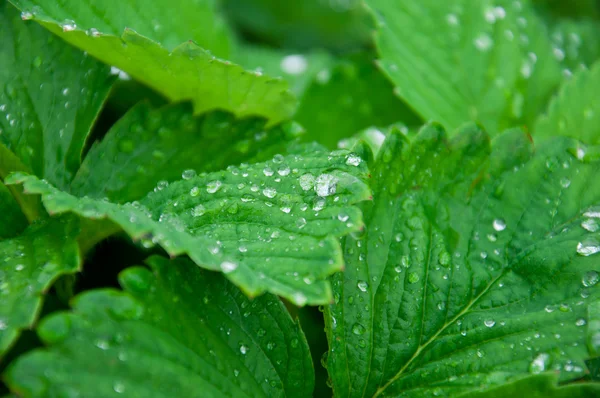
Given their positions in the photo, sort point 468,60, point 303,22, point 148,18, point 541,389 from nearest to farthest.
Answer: point 541,389 → point 148,18 → point 468,60 → point 303,22

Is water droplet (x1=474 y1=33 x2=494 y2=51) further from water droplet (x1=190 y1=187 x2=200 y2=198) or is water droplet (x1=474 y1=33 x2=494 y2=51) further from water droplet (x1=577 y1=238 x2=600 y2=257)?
water droplet (x1=190 y1=187 x2=200 y2=198)

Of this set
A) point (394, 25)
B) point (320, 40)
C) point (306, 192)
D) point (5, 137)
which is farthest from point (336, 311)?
point (320, 40)

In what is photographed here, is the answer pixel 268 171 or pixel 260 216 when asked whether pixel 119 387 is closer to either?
pixel 260 216

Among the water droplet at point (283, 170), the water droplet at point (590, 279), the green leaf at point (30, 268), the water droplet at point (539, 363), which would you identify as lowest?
the water droplet at point (539, 363)

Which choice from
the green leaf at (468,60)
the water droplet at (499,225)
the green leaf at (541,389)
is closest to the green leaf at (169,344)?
the green leaf at (541,389)

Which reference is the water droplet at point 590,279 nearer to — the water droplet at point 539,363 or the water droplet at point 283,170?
the water droplet at point 539,363

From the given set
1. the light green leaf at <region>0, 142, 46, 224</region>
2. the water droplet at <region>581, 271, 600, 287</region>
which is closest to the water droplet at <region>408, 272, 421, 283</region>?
the water droplet at <region>581, 271, 600, 287</region>

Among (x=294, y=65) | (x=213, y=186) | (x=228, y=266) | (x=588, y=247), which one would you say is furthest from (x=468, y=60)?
(x=228, y=266)
